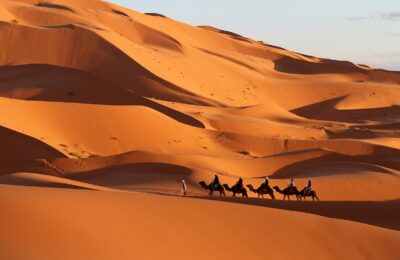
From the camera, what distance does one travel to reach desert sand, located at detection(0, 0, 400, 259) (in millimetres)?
10625

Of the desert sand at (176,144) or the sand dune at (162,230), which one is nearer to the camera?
the sand dune at (162,230)

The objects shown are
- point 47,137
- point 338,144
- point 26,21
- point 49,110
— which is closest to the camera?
point 47,137

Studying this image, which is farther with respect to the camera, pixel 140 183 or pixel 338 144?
pixel 338 144

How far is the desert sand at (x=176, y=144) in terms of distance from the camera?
10.6 meters

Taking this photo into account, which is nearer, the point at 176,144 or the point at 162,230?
the point at 162,230

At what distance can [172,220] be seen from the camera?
11172mm

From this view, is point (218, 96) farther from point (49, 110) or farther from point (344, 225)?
point (344, 225)

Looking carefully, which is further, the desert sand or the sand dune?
the desert sand

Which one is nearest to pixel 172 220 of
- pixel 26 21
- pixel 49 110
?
pixel 49 110

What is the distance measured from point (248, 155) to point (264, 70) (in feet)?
138

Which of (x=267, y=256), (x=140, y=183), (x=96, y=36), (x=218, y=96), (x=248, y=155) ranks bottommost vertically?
(x=267, y=256)

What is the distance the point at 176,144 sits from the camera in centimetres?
3656

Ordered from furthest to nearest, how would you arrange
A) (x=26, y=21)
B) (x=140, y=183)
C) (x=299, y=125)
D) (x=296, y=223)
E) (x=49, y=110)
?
(x=26, y=21), (x=299, y=125), (x=49, y=110), (x=140, y=183), (x=296, y=223)

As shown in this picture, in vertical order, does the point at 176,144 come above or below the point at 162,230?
above
